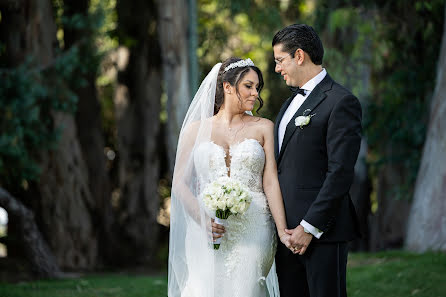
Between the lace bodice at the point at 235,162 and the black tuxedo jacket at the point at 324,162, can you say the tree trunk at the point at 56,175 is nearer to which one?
the lace bodice at the point at 235,162

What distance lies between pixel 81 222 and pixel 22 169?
232 centimetres

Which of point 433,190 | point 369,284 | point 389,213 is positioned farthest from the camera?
→ point 389,213

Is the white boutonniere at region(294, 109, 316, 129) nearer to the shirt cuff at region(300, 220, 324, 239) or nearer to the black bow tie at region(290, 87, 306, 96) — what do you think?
the black bow tie at region(290, 87, 306, 96)

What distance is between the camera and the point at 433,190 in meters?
9.67

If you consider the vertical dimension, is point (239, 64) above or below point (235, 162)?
above

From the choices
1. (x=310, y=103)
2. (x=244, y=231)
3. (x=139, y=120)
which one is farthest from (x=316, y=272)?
(x=139, y=120)

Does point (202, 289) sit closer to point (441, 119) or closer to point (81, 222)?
point (441, 119)

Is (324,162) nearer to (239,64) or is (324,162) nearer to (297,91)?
(297,91)

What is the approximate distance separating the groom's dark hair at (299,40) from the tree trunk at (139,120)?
10.3 meters

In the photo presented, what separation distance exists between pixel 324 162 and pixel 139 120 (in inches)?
414

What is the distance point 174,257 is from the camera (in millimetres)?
4750

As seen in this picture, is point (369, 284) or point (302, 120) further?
point (369, 284)

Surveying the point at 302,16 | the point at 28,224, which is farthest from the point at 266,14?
the point at 28,224

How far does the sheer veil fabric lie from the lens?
460cm
